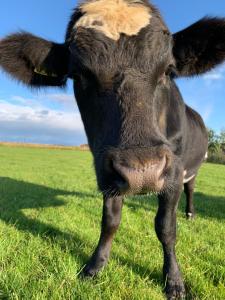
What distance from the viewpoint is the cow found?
2971 millimetres

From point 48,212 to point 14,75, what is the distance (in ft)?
11.0

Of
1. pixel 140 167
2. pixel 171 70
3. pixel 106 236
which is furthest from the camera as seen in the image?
pixel 106 236

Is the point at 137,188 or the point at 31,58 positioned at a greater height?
the point at 31,58

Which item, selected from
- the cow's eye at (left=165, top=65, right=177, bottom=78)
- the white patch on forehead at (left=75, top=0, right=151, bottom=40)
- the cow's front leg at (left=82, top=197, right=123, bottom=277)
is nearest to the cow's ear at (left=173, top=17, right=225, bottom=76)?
the cow's eye at (left=165, top=65, right=177, bottom=78)

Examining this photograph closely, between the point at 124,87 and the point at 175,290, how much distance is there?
1997mm

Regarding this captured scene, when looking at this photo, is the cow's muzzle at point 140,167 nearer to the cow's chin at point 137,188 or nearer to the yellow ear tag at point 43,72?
the cow's chin at point 137,188

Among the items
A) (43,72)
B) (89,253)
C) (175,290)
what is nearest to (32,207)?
(89,253)

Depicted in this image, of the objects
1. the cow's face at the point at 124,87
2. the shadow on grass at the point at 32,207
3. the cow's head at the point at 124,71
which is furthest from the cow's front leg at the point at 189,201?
the cow's face at the point at 124,87

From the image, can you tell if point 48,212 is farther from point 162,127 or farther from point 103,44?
point 103,44

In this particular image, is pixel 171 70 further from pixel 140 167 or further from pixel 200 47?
pixel 140 167

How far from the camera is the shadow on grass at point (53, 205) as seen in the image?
15.1 feet

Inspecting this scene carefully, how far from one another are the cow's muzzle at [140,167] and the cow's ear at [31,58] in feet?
7.14

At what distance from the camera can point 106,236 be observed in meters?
4.70

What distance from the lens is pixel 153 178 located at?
282cm
